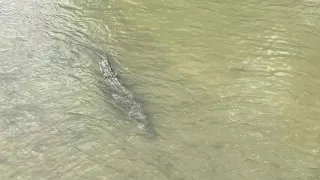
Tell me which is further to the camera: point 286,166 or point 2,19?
point 2,19

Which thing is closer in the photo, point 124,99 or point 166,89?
point 124,99

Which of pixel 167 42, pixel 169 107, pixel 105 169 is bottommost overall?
pixel 105 169

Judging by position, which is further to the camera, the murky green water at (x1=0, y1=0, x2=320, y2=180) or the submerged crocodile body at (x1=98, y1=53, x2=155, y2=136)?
the submerged crocodile body at (x1=98, y1=53, x2=155, y2=136)

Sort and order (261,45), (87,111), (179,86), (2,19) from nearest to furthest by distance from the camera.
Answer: (87,111), (179,86), (261,45), (2,19)

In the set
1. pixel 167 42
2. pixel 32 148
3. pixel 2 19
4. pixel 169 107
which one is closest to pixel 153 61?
pixel 167 42

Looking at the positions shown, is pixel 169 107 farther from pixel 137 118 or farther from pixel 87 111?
pixel 87 111
